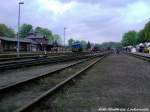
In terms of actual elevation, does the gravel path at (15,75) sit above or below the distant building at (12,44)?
below

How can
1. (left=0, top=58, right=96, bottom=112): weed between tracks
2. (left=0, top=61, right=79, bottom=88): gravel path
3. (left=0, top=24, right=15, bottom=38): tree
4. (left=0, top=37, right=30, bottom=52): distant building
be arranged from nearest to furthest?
(left=0, top=58, right=96, bottom=112): weed between tracks → (left=0, top=61, right=79, bottom=88): gravel path → (left=0, top=37, right=30, bottom=52): distant building → (left=0, top=24, right=15, bottom=38): tree

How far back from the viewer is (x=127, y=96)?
8.66m

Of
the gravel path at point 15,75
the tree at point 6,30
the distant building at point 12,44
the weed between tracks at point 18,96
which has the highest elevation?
the tree at point 6,30

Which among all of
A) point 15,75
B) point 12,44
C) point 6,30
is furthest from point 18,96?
point 6,30

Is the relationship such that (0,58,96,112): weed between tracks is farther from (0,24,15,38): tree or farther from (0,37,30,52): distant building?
(0,24,15,38): tree

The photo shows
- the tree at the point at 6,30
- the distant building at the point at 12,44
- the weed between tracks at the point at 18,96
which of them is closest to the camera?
the weed between tracks at the point at 18,96

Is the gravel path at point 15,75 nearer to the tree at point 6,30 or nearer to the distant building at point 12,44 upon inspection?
the distant building at point 12,44

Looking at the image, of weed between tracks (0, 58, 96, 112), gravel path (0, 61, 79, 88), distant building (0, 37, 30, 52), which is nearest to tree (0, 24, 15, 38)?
distant building (0, 37, 30, 52)

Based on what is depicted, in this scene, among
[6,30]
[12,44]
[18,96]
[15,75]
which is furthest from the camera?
[6,30]

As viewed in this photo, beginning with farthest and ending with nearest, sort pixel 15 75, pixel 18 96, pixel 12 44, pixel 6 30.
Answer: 1. pixel 6 30
2. pixel 12 44
3. pixel 15 75
4. pixel 18 96

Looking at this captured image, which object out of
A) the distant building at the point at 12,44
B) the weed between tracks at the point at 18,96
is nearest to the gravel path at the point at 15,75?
the weed between tracks at the point at 18,96

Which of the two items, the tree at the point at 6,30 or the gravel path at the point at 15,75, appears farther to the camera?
the tree at the point at 6,30

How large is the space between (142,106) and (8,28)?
17325 cm

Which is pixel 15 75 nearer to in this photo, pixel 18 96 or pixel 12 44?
pixel 18 96
